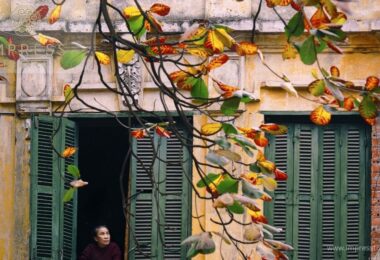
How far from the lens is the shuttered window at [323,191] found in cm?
1672

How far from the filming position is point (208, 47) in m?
9.60

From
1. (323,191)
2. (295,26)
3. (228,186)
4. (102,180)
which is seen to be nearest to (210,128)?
(228,186)

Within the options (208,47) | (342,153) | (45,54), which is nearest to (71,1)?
(45,54)

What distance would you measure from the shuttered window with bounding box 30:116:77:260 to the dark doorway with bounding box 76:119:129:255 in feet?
9.04

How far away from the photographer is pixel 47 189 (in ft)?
55.6

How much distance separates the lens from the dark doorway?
2008 cm

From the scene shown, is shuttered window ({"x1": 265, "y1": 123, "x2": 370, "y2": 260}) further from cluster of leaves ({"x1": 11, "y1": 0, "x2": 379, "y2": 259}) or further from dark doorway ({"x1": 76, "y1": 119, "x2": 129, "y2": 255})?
cluster of leaves ({"x1": 11, "y1": 0, "x2": 379, "y2": 259})

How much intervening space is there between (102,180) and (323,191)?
179 inches

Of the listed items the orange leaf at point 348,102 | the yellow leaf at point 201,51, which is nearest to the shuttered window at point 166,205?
the orange leaf at point 348,102

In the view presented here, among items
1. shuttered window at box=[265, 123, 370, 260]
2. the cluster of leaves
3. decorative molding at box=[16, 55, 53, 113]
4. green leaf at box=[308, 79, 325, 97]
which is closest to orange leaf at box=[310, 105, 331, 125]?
the cluster of leaves

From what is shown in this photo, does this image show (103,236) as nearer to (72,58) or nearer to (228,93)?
(228,93)

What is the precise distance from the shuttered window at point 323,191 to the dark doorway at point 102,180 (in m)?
3.46

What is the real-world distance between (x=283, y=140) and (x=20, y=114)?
8.71 feet

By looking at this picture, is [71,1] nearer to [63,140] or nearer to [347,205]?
[63,140]
